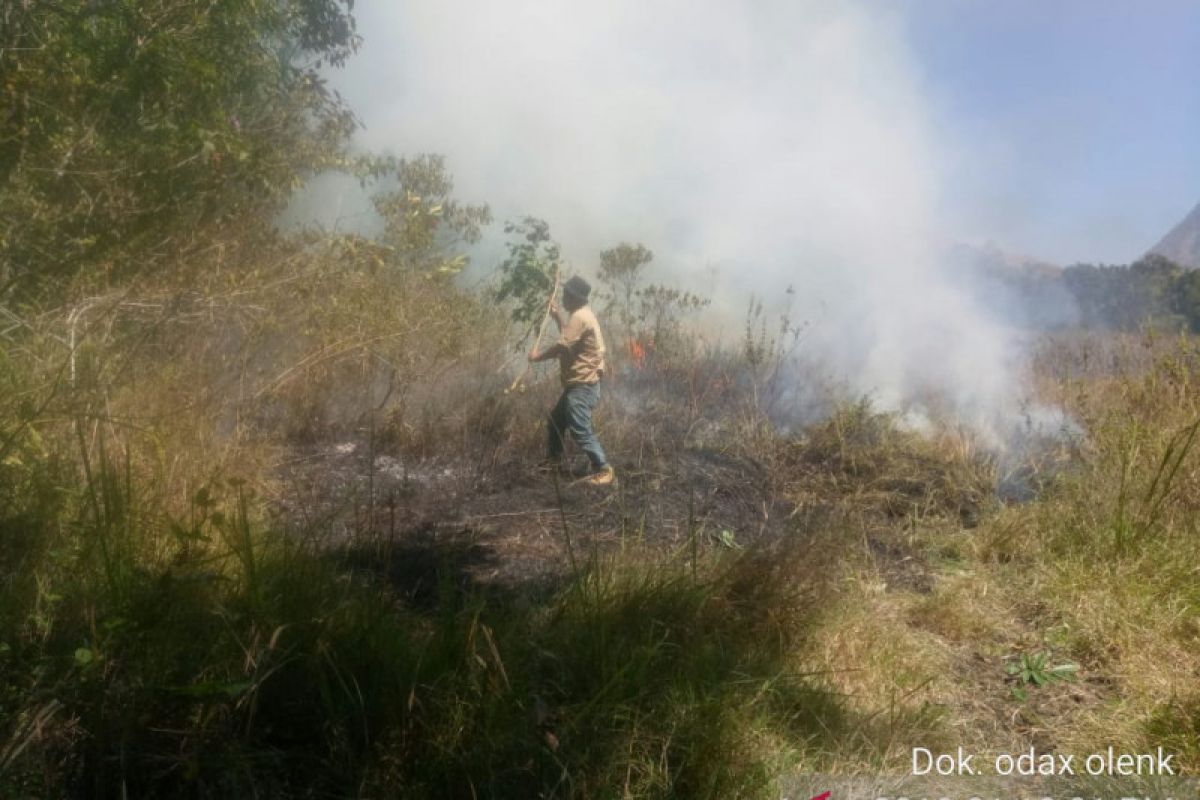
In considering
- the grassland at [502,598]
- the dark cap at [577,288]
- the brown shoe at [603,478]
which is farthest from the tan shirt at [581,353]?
the brown shoe at [603,478]

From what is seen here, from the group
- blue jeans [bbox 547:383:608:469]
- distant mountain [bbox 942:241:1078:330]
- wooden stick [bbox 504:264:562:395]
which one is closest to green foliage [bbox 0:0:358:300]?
wooden stick [bbox 504:264:562:395]

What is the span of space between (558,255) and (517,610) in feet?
14.6

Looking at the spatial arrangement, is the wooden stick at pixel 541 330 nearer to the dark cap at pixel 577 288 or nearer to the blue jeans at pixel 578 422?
the dark cap at pixel 577 288

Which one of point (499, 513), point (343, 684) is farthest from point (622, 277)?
point (343, 684)

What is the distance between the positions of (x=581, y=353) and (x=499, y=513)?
165 centimetres

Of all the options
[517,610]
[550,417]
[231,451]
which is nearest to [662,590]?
[517,610]

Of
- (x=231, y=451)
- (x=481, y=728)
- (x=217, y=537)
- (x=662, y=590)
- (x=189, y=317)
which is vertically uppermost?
(x=189, y=317)

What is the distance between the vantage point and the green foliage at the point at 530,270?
6.66 meters

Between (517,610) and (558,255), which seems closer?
(517,610)

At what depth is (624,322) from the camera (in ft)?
25.7

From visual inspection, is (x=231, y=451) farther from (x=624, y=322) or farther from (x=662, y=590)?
(x=624, y=322)

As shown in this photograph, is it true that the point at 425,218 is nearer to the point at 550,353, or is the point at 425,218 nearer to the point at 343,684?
the point at 550,353

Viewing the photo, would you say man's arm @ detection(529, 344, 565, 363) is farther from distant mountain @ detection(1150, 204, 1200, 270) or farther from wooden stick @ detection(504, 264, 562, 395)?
distant mountain @ detection(1150, 204, 1200, 270)

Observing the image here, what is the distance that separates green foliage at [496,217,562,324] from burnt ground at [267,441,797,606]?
1.96 meters
